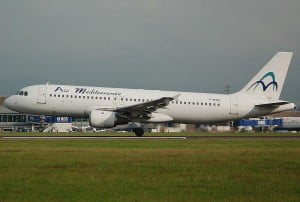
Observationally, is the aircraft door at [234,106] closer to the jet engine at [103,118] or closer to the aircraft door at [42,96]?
the jet engine at [103,118]

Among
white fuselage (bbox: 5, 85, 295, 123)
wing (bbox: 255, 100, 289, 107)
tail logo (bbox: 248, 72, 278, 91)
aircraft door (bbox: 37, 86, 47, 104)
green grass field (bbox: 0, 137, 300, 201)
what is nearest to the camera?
green grass field (bbox: 0, 137, 300, 201)

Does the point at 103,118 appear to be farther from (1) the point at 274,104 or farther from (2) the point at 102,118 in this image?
(1) the point at 274,104

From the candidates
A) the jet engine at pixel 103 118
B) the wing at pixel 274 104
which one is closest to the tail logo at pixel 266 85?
the wing at pixel 274 104

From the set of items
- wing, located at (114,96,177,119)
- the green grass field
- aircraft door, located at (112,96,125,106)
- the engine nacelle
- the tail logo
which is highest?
the tail logo

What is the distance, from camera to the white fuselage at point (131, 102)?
44.8 m

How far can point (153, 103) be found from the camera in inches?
1722

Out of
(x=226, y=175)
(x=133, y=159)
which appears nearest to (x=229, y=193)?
(x=226, y=175)

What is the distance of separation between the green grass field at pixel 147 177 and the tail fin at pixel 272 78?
24.9m

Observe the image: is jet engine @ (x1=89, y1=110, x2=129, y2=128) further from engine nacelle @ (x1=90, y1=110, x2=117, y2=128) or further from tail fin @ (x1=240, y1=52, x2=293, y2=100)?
tail fin @ (x1=240, y1=52, x2=293, y2=100)

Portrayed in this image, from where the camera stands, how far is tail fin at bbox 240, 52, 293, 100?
48.3m

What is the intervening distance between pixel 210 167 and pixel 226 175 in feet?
7.38

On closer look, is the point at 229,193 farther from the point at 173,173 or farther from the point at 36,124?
the point at 36,124

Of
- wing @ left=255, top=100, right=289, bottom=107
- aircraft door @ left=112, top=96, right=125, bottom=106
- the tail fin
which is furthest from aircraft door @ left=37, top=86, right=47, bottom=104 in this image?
wing @ left=255, top=100, right=289, bottom=107

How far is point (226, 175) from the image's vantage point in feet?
56.4
